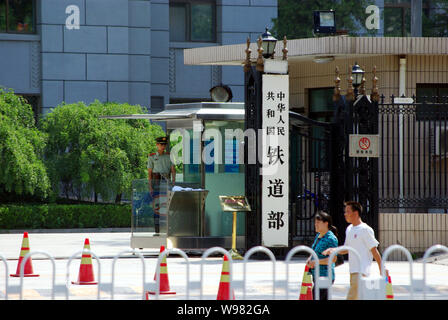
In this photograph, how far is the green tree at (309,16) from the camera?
35938 mm

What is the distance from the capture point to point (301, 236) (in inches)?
744

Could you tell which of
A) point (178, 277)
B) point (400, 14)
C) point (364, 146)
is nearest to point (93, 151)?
point (364, 146)

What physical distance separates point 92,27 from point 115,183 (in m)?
7.79

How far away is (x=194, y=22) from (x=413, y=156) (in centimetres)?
2047

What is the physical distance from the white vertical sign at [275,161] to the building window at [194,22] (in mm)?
20373

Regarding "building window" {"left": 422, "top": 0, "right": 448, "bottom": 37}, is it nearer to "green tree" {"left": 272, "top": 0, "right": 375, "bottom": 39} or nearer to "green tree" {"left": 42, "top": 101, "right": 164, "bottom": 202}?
"green tree" {"left": 272, "top": 0, "right": 375, "bottom": 39}

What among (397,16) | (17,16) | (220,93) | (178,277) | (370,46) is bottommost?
(178,277)

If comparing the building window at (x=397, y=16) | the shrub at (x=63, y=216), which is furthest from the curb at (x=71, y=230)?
the building window at (x=397, y=16)

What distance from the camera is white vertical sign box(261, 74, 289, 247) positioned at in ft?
57.9

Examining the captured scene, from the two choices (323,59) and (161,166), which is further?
(323,59)

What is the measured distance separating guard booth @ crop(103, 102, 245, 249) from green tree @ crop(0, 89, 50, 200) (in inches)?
353

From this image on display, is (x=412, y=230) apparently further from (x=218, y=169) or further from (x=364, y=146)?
(x=218, y=169)

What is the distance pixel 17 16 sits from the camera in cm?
3403

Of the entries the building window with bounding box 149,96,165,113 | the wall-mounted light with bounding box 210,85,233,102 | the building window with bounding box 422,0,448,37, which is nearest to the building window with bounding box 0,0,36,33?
the building window with bounding box 149,96,165,113
